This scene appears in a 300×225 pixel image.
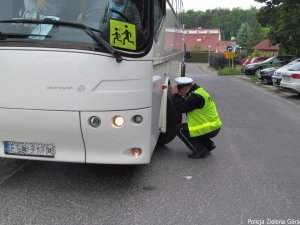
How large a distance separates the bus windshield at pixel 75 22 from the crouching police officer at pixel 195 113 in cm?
202

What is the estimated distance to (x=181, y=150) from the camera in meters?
8.02

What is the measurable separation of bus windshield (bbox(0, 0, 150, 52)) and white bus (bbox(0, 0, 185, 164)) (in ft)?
0.03

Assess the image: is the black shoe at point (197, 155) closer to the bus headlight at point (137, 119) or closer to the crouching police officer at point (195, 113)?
the crouching police officer at point (195, 113)

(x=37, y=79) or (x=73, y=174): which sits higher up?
(x=37, y=79)

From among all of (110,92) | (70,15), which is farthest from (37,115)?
(70,15)

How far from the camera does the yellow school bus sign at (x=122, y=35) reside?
497cm

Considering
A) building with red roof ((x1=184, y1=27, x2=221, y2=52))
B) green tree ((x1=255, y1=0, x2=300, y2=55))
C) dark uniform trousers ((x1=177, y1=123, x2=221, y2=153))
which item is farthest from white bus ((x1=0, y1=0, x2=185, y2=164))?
building with red roof ((x1=184, y1=27, x2=221, y2=52))

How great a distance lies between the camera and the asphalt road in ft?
16.0

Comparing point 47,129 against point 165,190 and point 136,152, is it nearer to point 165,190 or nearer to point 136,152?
point 136,152

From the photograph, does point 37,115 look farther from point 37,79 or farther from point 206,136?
point 206,136

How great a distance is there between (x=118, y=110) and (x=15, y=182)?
1.85 metres

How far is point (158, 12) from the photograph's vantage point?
20.1 feet

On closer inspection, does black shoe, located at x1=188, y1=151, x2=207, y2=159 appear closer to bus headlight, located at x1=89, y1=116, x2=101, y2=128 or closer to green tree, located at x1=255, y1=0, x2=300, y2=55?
bus headlight, located at x1=89, y1=116, x2=101, y2=128

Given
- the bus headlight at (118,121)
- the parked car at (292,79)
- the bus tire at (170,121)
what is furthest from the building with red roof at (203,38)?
the bus headlight at (118,121)
